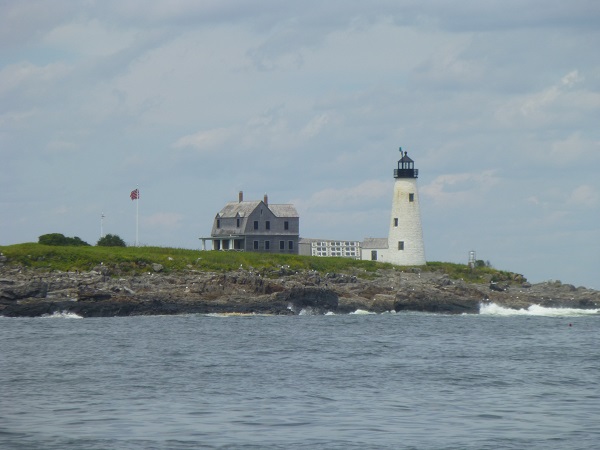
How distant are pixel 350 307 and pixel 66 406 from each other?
139 ft

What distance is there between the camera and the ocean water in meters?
24.0

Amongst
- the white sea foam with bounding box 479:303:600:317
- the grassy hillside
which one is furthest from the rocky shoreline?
the grassy hillside

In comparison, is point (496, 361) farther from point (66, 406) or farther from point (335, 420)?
point (66, 406)

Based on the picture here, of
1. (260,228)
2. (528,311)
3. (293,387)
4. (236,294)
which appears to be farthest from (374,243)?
(293,387)

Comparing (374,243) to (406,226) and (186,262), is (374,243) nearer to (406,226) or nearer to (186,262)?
(406,226)

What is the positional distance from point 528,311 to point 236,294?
72.8 ft

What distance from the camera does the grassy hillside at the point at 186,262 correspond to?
71.1 metres

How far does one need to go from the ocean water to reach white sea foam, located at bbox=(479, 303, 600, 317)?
16.8 m

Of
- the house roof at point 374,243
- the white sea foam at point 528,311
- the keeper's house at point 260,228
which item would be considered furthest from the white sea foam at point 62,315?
the house roof at point 374,243

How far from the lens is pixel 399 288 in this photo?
73000 millimetres

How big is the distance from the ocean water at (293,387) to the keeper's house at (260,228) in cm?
3571

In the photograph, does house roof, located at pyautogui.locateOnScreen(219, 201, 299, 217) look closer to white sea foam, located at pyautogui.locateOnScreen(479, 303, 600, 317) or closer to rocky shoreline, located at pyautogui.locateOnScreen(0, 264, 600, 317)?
rocky shoreline, located at pyautogui.locateOnScreen(0, 264, 600, 317)

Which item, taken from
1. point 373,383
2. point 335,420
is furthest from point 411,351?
point 335,420

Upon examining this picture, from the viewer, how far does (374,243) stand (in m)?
90.1
